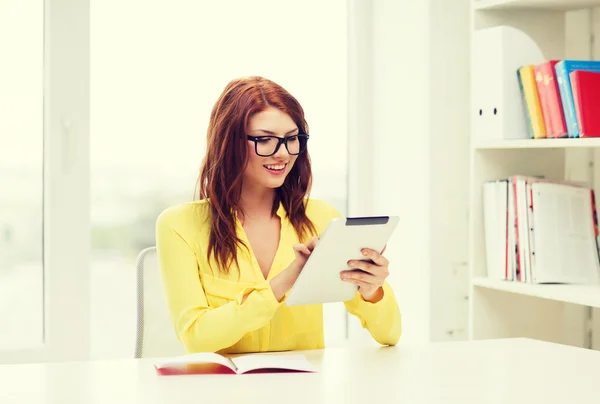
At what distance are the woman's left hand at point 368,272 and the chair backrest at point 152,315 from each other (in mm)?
571

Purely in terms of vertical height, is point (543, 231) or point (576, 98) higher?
point (576, 98)

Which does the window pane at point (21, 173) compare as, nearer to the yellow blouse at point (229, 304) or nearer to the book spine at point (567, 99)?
the yellow blouse at point (229, 304)

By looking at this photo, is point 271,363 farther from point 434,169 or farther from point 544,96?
point 434,169

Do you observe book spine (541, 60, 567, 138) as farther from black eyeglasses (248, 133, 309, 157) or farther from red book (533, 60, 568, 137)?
black eyeglasses (248, 133, 309, 157)

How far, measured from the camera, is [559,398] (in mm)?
1513

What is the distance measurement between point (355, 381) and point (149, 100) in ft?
5.75

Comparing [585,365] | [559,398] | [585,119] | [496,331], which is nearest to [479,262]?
[496,331]

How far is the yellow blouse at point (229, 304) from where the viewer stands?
189 centimetres

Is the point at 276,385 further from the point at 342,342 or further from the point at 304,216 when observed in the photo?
the point at 342,342

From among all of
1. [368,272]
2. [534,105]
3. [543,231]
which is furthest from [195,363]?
[534,105]

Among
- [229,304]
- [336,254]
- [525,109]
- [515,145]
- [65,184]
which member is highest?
[525,109]

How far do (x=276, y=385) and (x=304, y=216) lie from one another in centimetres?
72

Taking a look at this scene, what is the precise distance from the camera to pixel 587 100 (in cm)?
241

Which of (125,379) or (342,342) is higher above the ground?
(125,379)
